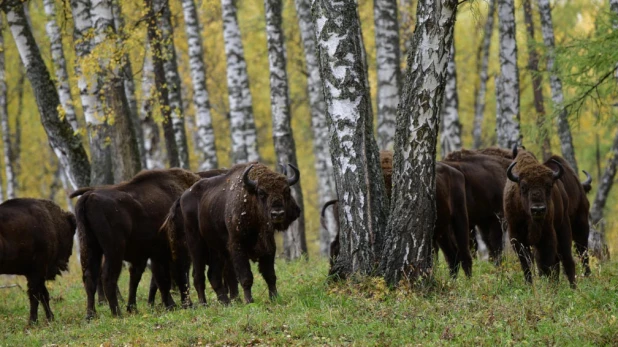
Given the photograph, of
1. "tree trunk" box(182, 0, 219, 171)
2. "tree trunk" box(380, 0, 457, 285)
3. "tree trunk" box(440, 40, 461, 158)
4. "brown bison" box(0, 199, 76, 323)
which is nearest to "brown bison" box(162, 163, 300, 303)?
"tree trunk" box(380, 0, 457, 285)

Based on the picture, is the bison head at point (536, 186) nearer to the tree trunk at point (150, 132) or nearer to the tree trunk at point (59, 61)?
the tree trunk at point (150, 132)

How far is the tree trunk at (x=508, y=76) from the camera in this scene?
57.4ft

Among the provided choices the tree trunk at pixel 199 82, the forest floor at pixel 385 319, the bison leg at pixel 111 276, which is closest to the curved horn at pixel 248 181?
the forest floor at pixel 385 319

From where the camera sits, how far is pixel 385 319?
877 cm

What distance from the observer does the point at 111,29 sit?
1577 cm

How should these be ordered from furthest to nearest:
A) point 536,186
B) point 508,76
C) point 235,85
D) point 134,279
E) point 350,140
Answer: point 235,85, point 508,76, point 134,279, point 536,186, point 350,140

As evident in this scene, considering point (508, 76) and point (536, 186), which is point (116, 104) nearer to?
point (508, 76)

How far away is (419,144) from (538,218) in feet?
6.00

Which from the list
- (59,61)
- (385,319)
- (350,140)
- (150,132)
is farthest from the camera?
(59,61)

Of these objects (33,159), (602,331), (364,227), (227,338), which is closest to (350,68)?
(364,227)

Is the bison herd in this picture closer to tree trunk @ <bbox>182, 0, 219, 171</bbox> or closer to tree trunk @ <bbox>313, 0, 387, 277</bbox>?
tree trunk @ <bbox>313, 0, 387, 277</bbox>

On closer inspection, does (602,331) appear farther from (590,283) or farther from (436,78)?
(436,78)

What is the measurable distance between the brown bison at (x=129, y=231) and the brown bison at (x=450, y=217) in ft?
8.35

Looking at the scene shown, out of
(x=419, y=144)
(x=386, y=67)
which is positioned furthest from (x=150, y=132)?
(x=419, y=144)
